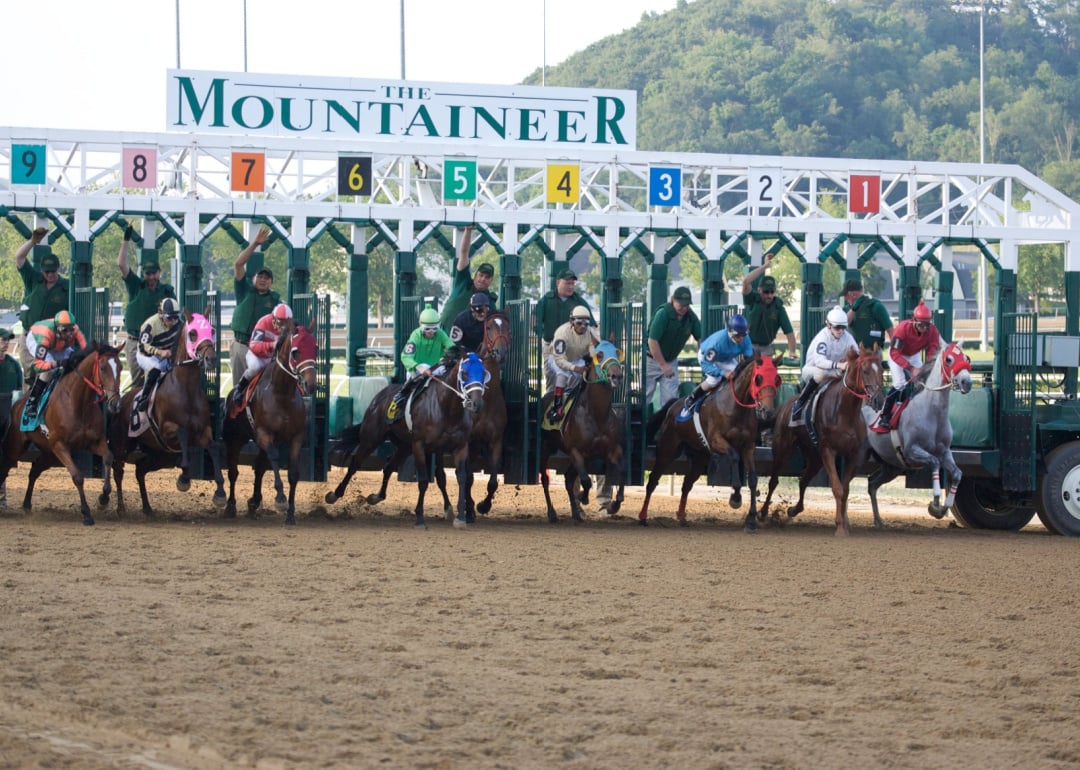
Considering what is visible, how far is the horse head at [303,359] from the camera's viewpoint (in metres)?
13.7

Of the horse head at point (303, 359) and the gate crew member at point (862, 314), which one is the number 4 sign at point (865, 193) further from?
the horse head at point (303, 359)

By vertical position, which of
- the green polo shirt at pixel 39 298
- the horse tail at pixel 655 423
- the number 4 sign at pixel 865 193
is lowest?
the horse tail at pixel 655 423

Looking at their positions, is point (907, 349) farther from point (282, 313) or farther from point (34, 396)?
point (34, 396)

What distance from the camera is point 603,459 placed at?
48.3 feet

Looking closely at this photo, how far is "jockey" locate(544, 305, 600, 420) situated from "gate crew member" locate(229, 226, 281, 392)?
253 cm

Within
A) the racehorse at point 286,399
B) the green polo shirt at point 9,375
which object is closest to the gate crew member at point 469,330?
the racehorse at point 286,399

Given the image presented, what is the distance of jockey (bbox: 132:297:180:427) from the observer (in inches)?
551

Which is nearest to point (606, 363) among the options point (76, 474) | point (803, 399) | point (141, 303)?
point (803, 399)

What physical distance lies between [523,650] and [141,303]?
7864mm

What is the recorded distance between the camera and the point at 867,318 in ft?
52.3

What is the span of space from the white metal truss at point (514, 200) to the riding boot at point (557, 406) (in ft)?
9.24

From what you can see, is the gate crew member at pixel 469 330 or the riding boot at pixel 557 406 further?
the riding boot at pixel 557 406

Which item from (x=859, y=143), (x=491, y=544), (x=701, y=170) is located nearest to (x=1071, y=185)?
(x=859, y=143)

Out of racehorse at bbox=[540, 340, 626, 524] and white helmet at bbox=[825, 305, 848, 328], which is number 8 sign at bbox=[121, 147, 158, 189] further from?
white helmet at bbox=[825, 305, 848, 328]
